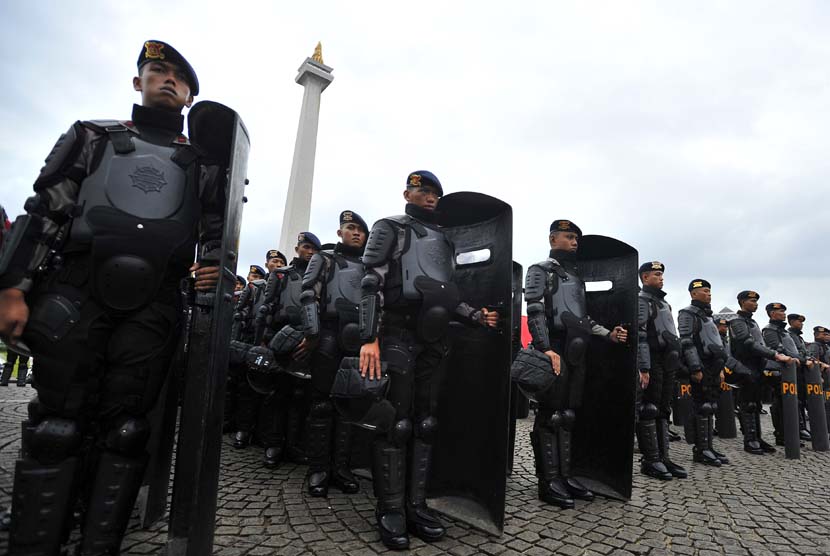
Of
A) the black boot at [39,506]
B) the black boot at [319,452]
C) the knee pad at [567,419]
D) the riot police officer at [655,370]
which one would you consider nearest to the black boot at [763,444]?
the riot police officer at [655,370]

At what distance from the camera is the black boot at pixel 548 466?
13.2 feet

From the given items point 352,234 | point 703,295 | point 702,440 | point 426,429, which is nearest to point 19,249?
point 426,429

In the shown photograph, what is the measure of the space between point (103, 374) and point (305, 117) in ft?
72.7

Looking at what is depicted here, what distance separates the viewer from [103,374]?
2160mm

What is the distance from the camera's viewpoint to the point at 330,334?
450cm

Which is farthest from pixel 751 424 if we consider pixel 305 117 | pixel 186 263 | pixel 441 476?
pixel 305 117

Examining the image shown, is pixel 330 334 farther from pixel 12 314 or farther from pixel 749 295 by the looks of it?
pixel 749 295

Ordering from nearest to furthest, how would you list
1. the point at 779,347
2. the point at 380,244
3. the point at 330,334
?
the point at 380,244, the point at 330,334, the point at 779,347

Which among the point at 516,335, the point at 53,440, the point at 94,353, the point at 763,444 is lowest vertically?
the point at 763,444

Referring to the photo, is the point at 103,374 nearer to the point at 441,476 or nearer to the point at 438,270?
the point at 438,270

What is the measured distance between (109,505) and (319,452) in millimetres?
2232

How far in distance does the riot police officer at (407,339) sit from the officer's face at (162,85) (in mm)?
1489

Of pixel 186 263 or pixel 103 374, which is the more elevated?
pixel 186 263

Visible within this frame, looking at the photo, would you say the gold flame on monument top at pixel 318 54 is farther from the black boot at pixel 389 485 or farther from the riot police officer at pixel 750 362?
the black boot at pixel 389 485
